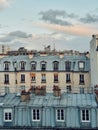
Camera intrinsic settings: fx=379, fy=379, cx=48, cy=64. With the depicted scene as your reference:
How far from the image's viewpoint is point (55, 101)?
40.1 meters

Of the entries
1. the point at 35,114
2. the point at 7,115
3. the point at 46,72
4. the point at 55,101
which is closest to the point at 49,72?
the point at 46,72

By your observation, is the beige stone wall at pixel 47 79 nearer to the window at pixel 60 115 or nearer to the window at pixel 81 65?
the window at pixel 81 65

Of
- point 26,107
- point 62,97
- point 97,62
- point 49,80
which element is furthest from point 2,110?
point 49,80

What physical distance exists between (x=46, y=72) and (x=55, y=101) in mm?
39959

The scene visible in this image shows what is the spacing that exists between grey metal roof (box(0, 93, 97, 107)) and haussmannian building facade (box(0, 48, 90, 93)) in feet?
119

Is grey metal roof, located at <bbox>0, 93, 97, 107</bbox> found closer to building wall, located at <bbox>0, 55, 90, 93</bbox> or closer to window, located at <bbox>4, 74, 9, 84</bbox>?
building wall, located at <bbox>0, 55, 90, 93</bbox>

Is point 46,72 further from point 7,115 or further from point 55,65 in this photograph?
point 7,115

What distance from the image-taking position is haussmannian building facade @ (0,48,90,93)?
79.3m

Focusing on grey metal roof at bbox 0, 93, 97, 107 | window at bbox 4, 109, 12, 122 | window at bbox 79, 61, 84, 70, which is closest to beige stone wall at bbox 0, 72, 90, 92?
window at bbox 79, 61, 84, 70

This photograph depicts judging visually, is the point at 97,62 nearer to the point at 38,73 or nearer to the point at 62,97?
the point at 38,73

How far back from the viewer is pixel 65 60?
81.1 m

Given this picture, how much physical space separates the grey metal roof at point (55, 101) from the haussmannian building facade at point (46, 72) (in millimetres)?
36148

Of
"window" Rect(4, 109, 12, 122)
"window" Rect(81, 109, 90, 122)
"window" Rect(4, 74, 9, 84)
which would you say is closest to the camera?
"window" Rect(81, 109, 90, 122)

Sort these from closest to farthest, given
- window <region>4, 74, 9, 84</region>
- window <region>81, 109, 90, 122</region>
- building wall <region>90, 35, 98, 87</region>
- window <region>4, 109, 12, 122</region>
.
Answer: window <region>81, 109, 90, 122</region>, window <region>4, 109, 12, 122</region>, building wall <region>90, 35, 98, 87</region>, window <region>4, 74, 9, 84</region>
